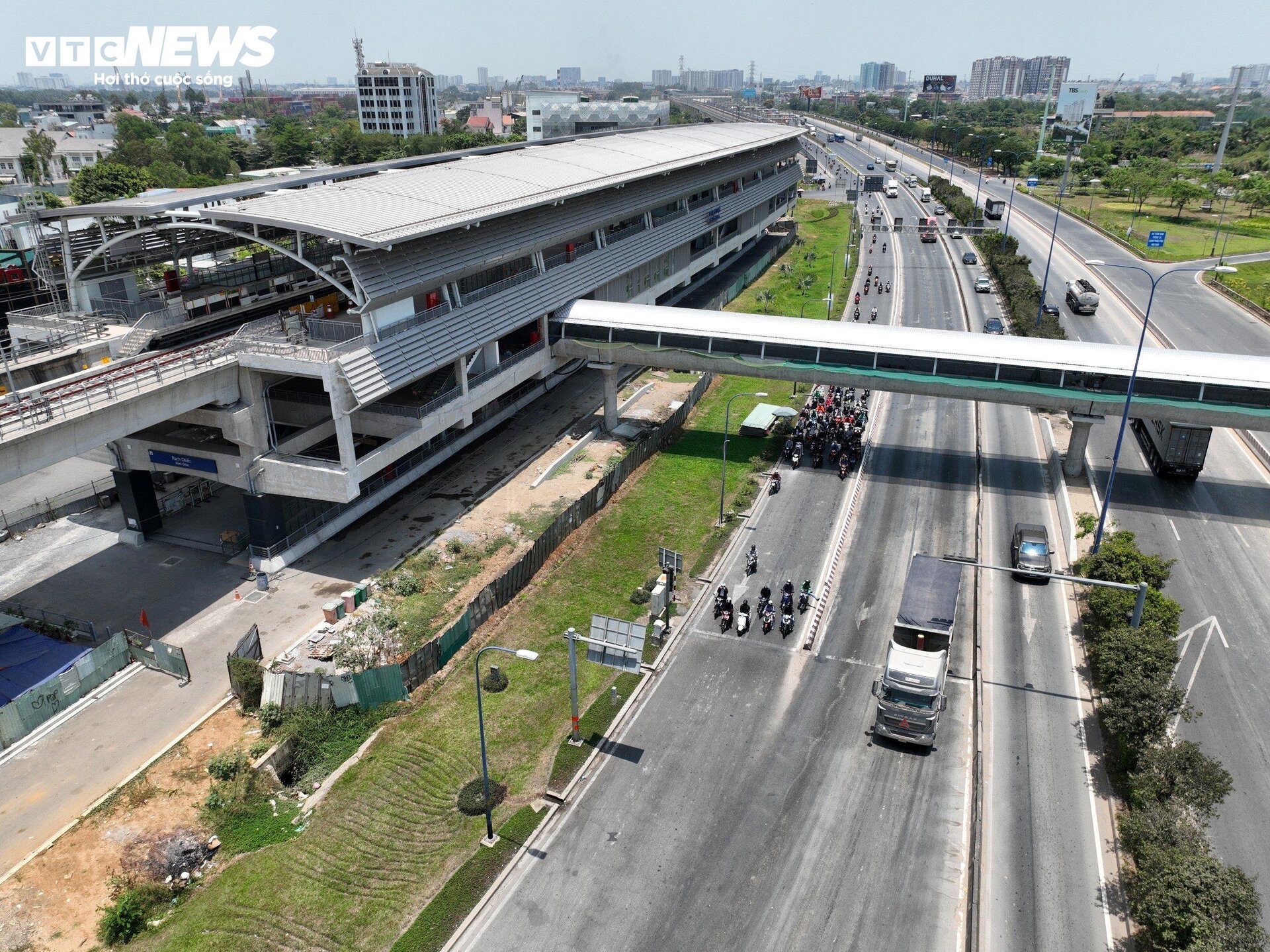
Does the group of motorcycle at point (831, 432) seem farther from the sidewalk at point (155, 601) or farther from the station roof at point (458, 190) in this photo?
Result: the station roof at point (458, 190)

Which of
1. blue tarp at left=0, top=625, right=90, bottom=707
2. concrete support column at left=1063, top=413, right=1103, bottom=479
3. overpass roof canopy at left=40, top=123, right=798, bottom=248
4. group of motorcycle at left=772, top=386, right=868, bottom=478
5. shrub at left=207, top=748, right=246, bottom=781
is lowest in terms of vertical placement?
shrub at left=207, top=748, right=246, bottom=781

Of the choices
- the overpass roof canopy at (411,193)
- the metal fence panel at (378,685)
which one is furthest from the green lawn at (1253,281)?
the metal fence panel at (378,685)

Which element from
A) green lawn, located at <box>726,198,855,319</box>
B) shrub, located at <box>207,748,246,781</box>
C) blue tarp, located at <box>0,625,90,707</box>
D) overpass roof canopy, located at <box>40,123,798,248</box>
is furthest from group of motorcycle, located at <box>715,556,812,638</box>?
green lawn, located at <box>726,198,855,319</box>

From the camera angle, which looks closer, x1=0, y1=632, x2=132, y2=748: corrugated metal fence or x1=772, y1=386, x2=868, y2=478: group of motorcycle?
x1=0, y1=632, x2=132, y2=748: corrugated metal fence

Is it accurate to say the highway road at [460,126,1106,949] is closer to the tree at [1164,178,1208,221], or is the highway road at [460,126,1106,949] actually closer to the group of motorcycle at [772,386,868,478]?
the group of motorcycle at [772,386,868,478]

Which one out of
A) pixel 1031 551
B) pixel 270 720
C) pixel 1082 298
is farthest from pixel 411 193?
pixel 1082 298

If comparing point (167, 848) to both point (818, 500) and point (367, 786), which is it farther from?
point (818, 500)

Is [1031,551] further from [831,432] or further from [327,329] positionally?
[327,329]
